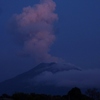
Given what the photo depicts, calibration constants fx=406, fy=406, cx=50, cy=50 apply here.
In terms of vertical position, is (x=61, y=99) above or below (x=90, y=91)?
below

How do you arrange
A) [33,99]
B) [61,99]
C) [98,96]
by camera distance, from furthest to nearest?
1. [98,96]
2. [61,99]
3. [33,99]

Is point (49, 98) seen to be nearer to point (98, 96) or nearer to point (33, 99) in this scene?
point (33, 99)

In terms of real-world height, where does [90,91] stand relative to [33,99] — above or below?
above

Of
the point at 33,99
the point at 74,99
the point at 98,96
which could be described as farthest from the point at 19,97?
the point at 98,96

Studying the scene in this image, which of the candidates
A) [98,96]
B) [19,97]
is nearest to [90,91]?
[98,96]

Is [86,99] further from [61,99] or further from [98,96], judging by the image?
[98,96]

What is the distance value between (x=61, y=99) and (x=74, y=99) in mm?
2603

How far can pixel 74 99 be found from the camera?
200 ft

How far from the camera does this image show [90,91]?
3113 inches

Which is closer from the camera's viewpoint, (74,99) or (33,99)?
(33,99)

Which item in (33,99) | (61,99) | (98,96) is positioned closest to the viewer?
(33,99)

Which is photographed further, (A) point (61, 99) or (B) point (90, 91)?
(B) point (90, 91)

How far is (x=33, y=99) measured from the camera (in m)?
54.5

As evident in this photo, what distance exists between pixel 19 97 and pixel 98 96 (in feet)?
75.6
